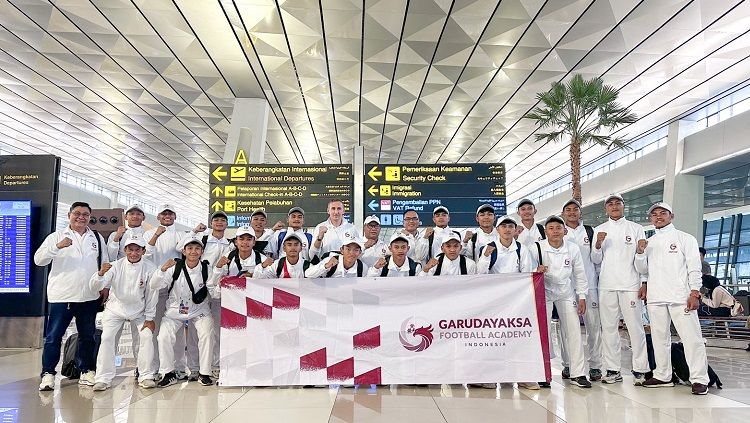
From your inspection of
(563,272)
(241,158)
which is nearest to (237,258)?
(563,272)

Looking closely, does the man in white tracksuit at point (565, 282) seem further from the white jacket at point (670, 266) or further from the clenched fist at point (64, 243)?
the clenched fist at point (64, 243)

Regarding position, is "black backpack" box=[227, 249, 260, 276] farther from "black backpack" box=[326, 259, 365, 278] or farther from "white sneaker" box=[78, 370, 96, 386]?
"white sneaker" box=[78, 370, 96, 386]

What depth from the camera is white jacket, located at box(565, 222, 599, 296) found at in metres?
6.81

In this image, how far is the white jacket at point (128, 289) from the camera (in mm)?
6004

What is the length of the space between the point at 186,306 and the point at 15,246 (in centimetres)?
548

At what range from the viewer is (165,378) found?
605cm

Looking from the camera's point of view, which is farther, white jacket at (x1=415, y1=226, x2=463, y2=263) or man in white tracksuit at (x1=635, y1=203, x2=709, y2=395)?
white jacket at (x1=415, y1=226, x2=463, y2=263)

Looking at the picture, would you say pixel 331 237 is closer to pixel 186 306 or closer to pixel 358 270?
pixel 358 270

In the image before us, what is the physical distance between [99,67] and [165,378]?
10.6 m

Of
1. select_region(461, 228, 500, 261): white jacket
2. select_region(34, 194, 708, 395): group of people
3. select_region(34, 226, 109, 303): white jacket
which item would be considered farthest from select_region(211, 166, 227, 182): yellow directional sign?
select_region(461, 228, 500, 261): white jacket

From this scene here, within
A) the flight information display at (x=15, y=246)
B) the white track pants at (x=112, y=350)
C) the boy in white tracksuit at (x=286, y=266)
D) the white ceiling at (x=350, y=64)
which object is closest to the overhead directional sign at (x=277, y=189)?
the white ceiling at (x=350, y=64)

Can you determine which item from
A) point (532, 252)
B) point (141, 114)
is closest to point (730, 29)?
point (532, 252)

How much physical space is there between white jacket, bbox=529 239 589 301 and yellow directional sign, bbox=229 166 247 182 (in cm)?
782

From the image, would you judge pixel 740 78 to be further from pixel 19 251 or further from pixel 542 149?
pixel 19 251
